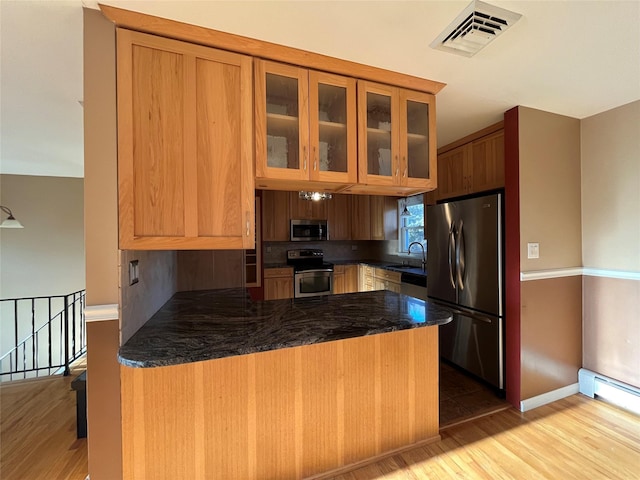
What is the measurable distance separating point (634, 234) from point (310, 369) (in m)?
2.66

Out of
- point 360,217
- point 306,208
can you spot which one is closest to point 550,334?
point 360,217

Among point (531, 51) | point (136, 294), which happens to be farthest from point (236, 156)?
point (531, 51)

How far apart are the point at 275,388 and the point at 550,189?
103 inches

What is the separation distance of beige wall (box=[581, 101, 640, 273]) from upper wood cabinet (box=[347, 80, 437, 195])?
1.65 meters

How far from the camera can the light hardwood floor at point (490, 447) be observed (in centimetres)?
157

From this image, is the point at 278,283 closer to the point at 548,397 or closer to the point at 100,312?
the point at 100,312

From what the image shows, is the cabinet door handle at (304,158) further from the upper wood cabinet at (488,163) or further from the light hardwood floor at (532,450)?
the upper wood cabinet at (488,163)

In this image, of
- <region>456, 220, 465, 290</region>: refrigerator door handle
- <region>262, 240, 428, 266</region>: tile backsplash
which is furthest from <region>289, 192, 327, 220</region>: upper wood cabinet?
<region>456, 220, 465, 290</region>: refrigerator door handle

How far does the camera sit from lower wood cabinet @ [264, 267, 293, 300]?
165 inches

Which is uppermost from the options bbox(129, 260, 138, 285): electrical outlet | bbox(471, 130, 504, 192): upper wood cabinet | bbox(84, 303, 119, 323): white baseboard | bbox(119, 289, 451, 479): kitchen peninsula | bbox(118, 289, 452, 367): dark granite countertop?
bbox(471, 130, 504, 192): upper wood cabinet

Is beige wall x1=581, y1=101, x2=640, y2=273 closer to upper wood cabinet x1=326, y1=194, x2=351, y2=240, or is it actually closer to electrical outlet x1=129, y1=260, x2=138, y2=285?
upper wood cabinet x1=326, y1=194, x2=351, y2=240

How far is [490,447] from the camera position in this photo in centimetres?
178

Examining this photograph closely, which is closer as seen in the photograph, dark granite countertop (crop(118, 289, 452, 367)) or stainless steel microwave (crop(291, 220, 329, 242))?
dark granite countertop (crop(118, 289, 452, 367))

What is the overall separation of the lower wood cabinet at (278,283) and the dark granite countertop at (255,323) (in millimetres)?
2063
